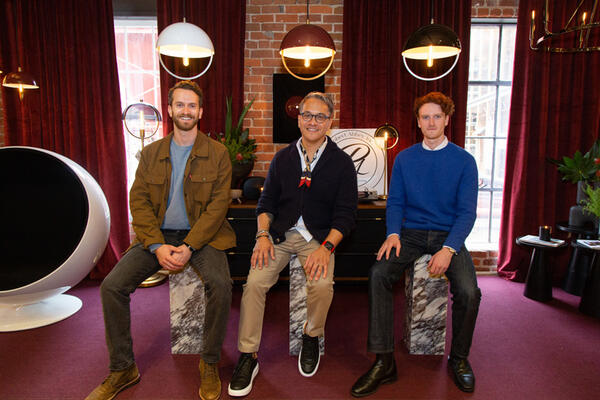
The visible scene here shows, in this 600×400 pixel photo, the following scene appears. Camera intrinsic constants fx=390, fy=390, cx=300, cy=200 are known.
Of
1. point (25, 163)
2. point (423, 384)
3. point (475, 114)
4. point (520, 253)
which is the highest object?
point (475, 114)

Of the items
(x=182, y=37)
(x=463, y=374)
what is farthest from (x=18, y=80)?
(x=463, y=374)

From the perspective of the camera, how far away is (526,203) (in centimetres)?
340

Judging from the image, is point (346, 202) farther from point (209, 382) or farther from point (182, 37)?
point (182, 37)

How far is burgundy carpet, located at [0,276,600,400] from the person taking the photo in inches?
73.1

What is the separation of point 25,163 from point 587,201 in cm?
393

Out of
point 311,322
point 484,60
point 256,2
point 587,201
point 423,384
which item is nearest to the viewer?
point 423,384

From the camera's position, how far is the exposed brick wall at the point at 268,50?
3.33 meters

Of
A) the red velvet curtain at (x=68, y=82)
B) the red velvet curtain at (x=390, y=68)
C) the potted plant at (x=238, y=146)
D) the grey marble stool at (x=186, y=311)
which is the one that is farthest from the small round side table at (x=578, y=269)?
the red velvet curtain at (x=68, y=82)

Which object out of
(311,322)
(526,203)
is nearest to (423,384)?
(311,322)

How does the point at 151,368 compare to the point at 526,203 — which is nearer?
the point at 151,368

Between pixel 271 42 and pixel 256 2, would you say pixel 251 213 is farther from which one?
pixel 256 2

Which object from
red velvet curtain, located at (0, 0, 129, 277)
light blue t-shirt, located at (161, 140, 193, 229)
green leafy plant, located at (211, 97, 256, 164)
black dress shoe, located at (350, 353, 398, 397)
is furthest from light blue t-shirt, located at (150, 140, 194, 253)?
red velvet curtain, located at (0, 0, 129, 277)

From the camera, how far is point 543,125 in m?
3.27

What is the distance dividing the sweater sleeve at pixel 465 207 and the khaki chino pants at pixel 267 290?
2.14ft
